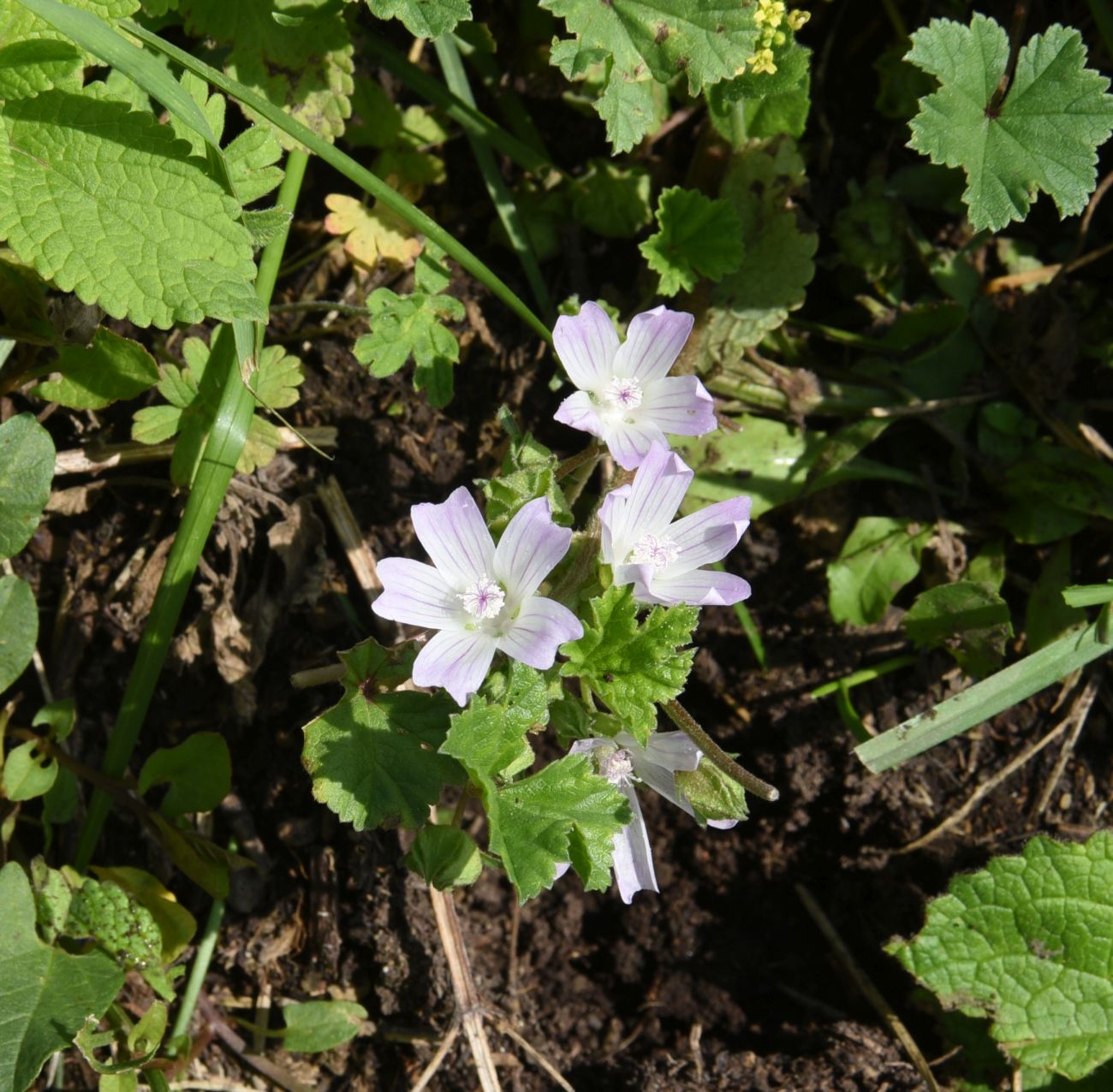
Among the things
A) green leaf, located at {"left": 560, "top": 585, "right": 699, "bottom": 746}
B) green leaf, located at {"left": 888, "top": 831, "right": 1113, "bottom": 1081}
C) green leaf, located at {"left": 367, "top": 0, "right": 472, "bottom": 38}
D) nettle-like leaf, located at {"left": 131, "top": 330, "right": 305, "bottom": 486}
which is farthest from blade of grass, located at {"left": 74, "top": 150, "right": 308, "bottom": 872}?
green leaf, located at {"left": 888, "top": 831, "right": 1113, "bottom": 1081}

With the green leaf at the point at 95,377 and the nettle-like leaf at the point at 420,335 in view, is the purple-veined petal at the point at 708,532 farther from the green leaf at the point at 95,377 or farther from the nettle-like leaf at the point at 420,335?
the green leaf at the point at 95,377

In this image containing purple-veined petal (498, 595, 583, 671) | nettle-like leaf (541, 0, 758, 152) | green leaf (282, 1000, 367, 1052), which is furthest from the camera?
green leaf (282, 1000, 367, 1052)

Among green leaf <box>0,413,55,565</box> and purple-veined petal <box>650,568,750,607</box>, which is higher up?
purple-veined petal <box>650,568,750,607</box>

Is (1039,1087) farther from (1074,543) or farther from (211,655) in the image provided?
(211,655)

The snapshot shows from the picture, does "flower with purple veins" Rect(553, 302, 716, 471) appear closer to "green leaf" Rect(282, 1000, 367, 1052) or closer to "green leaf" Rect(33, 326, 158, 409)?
"green leaf" Rect(33, 326, 158, 409)

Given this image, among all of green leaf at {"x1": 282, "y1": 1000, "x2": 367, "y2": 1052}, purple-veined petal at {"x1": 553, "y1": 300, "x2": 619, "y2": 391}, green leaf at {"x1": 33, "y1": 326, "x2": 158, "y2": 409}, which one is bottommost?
green leaf at {"x1": 282, "y1": 1000, "x2": 367, "y2": 1052}

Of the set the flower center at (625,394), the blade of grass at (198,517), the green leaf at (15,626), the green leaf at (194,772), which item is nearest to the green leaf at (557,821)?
the flower center at (625,394)
